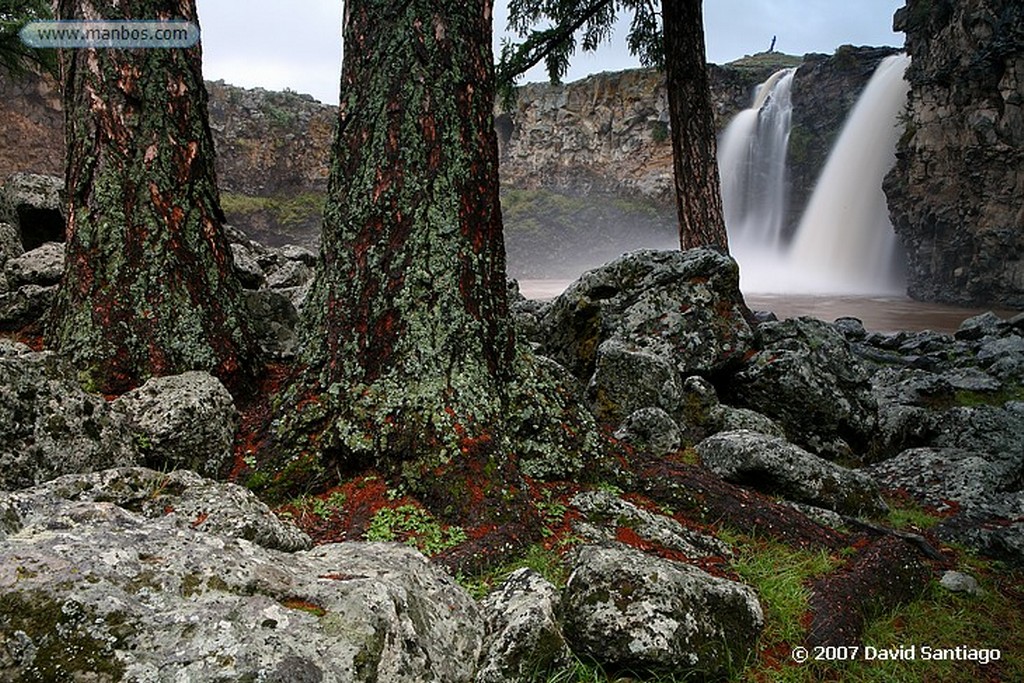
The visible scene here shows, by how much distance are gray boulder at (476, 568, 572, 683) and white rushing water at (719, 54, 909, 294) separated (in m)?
27.5

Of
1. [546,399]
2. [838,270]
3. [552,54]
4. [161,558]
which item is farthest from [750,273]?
[161,558]

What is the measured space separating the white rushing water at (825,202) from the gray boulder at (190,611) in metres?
28.1

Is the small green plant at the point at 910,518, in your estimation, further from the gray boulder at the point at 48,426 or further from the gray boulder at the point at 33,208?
the gray boulder at the point at 33,208

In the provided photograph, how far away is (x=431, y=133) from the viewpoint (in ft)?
9.90

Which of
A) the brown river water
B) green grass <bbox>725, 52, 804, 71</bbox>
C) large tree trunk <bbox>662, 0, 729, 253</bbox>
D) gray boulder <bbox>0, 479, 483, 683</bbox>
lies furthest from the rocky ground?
green grass <bbox>725, 52, 804, 71</bbox>

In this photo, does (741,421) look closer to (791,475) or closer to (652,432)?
(652,432)

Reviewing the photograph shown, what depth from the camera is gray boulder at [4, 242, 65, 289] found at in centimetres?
480

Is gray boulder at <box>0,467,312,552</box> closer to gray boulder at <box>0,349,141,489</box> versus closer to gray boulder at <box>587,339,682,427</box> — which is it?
gray boulder at <box>0,349,141,489</box>

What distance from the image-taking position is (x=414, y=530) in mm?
2500

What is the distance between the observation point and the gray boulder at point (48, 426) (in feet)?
7.03

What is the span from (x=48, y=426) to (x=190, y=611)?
1528mm

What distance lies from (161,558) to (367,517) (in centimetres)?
131

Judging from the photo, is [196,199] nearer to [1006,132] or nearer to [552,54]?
[552,54]

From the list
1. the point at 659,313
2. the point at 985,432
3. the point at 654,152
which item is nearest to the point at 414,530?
the point at 659,313
